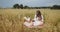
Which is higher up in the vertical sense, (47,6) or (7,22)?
(47,6)

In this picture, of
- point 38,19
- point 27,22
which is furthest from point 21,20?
point 38,19

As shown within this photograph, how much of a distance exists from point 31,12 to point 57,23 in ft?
1.01

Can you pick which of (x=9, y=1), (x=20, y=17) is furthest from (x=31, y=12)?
(x=9, y=1)

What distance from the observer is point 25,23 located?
6.04 ft

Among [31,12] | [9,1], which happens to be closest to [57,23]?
[31,12]

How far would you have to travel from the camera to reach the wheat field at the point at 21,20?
1778 mm

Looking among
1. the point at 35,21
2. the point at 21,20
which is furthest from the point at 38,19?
the point at 21,20

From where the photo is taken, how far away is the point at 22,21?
6.03 feet

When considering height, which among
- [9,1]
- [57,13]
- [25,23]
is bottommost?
[25,23]

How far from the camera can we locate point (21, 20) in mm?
1839

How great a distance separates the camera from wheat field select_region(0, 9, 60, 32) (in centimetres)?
178

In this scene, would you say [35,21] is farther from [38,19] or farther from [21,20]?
[21,20]

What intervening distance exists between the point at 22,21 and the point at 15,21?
0.08 metres

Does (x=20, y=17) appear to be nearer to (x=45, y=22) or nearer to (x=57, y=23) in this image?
(x=45, y=22)
